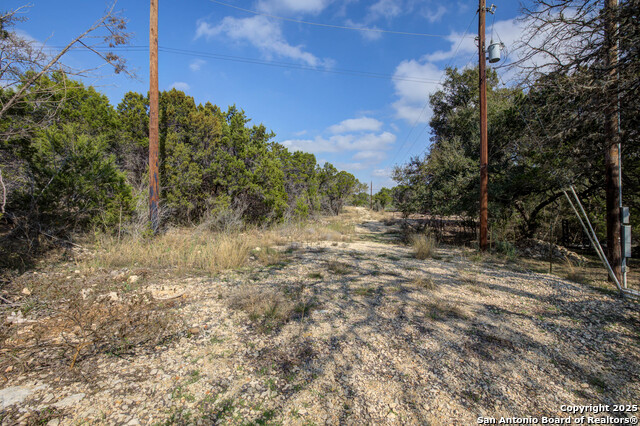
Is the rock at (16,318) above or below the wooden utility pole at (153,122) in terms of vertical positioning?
below

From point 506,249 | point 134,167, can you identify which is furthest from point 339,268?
point 134,167

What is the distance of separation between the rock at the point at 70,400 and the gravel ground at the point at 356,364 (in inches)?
0.4

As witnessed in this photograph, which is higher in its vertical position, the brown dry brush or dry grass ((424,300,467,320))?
the brown dry brush

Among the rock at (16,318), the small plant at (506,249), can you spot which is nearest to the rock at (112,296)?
the rock at (16,318)

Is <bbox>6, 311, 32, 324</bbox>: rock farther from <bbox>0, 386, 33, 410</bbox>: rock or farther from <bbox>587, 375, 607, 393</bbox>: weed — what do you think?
<bbox>587, 375, 607, 393</bbox>: weed

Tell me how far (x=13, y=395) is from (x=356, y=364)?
100.0 inches

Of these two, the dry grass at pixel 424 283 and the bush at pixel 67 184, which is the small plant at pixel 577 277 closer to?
the dry grass at pixel 424 283

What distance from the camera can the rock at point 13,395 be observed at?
73.1 inches

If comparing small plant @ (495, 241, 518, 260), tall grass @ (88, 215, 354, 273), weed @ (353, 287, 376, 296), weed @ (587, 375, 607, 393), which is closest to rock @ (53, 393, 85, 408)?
Answer: tall grass @ (88, 215, 354, 273)

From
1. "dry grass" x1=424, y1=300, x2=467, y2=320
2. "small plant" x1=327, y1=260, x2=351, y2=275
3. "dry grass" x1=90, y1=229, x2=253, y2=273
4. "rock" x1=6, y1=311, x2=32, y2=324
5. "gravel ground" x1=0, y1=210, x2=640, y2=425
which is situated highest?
"dry grass" x1=90, y1=229, x2=253, y2=273

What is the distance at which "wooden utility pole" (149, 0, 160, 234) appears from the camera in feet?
24.6

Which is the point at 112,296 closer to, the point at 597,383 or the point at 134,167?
the point at 597,383

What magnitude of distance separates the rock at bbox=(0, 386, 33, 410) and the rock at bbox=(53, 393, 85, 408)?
269mm

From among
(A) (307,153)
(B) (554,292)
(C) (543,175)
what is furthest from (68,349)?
(A) (307,153)
